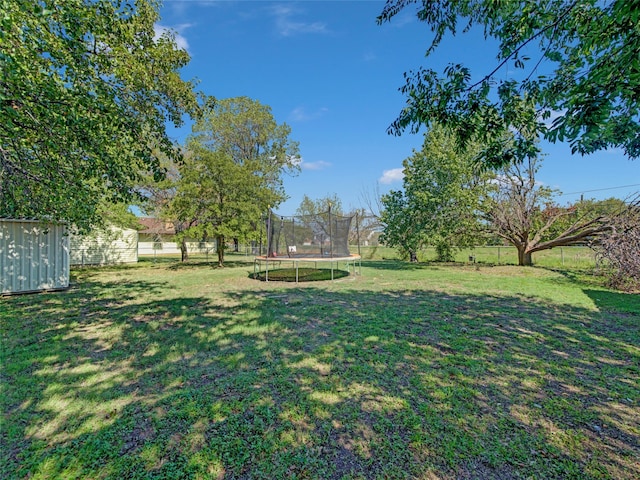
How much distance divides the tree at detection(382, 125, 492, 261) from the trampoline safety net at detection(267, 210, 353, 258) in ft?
10.0

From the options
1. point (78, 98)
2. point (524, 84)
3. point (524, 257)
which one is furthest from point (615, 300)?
point (78, 98)

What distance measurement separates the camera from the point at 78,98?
3.41 m

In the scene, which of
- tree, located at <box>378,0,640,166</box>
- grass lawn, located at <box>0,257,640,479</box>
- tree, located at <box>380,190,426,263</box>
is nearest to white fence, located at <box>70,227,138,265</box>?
grass lawn, located at <box>0,257,640,479</box>

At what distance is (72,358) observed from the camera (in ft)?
10.1

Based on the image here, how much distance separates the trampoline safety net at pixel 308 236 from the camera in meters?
9.61

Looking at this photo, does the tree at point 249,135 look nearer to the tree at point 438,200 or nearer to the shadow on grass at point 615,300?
the tree at point 438,200

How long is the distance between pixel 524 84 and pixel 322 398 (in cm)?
324

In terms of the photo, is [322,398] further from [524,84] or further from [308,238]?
[308,238]

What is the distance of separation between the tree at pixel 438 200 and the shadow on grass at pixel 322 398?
6.84 metres

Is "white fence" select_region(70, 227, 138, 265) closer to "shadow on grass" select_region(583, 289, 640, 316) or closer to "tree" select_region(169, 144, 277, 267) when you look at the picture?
"tree" select_region(169, 144, 277, 267)

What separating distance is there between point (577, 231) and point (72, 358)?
46.4 ft

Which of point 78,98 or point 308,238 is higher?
point 78,98

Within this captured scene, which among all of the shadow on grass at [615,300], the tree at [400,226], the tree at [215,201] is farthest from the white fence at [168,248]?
the shadow on grass at [615,300]

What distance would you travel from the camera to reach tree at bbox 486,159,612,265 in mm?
11398
